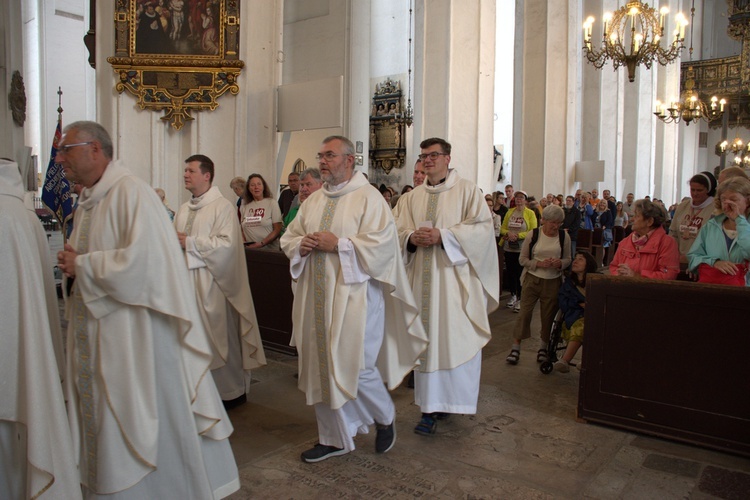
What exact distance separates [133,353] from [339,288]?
1.37m

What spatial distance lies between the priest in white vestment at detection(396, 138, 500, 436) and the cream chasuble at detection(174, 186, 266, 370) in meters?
1.23

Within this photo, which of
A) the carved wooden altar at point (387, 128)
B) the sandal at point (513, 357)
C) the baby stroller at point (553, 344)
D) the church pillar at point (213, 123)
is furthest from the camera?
the carved wooden altar at point (387, 128)

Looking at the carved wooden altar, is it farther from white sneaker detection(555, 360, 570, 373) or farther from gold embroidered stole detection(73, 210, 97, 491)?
gold embroidered stole detection(73, 210, 97, 491)

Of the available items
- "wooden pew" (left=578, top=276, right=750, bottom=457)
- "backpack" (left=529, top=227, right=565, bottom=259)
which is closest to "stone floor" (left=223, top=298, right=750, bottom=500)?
"wooden pew" (left=578, top=276, right=750, bottom=457)

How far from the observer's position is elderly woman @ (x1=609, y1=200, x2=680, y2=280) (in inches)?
188

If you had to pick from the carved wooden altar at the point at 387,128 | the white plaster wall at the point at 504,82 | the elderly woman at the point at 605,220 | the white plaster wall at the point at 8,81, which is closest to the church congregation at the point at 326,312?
the elderly woman at the point at 605,220

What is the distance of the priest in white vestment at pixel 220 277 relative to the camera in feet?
14.6

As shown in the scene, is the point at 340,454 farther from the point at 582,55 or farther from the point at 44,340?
the point at 582,55

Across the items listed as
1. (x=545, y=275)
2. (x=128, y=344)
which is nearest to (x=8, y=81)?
(x=545, y=275)

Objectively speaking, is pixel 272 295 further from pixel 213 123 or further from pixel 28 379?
pixel 28 379

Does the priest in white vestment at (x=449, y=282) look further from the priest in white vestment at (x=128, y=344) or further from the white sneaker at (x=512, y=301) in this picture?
the white sneaker at (x=512, y=301)

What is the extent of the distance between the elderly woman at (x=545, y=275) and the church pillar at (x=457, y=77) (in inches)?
101

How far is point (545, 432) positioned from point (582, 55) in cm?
1523

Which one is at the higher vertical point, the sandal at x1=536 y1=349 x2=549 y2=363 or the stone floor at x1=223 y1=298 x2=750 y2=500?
the sandal at x1=536 y1=349 x2=549 y2=363
